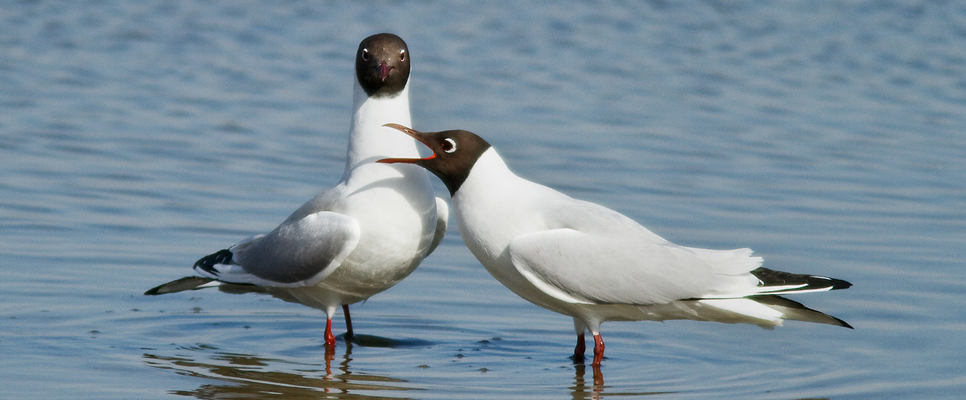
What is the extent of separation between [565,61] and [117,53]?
547 cm

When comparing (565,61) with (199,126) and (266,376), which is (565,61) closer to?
(199,126)

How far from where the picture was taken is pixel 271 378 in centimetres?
570

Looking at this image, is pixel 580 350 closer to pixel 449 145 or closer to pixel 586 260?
pixel 586 260

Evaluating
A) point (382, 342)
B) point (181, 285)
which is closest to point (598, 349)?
point (382, 342)

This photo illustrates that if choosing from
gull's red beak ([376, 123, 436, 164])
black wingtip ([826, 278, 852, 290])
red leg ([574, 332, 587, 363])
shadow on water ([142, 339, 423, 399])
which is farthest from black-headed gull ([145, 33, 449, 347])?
black wingtip ([826, 278, 852, 290])

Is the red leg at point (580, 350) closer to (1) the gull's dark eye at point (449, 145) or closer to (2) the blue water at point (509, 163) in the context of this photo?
(2) the blue water at point (509, 163)

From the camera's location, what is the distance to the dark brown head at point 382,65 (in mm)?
6191

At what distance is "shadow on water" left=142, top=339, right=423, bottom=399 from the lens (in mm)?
5488

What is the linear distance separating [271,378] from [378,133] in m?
1.38

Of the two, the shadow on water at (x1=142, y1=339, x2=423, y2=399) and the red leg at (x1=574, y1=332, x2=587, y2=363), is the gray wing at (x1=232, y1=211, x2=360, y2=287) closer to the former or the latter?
the shadow on water at (x1=142, y1=339, x2=423, y2=399)

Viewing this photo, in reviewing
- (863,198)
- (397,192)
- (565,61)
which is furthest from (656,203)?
(565,61)

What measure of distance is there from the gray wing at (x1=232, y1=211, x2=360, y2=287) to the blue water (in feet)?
A: 1.28

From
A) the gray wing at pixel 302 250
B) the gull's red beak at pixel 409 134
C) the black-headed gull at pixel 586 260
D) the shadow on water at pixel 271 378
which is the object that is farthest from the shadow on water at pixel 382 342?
the gull's red beak at pixel 409 134

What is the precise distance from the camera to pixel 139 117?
11523 millimetres
